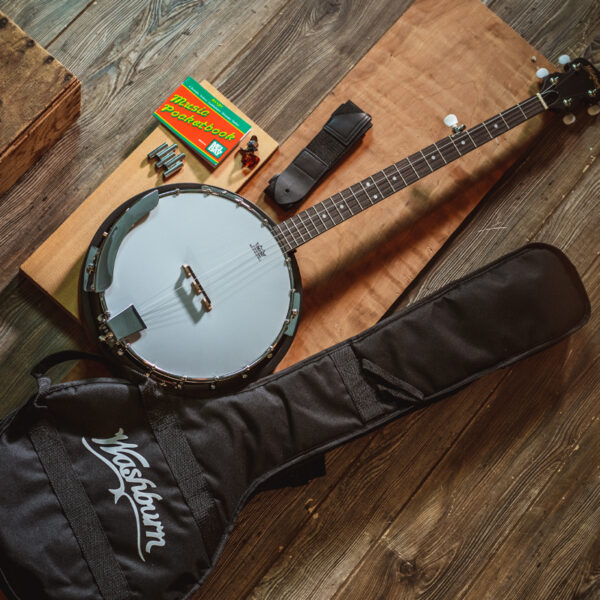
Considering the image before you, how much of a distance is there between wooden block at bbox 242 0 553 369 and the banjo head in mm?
143

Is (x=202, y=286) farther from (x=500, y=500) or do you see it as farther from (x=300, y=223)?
(x=500, y=500)

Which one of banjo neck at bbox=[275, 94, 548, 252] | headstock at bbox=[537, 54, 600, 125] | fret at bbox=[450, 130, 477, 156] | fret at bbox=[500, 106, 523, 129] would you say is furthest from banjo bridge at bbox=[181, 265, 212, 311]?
headstock at bbox=[537, 54, 600, 125]

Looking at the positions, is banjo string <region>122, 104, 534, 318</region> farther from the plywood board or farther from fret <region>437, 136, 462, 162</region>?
the plywood board

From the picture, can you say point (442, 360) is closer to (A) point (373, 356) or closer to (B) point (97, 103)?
(A) point (373, 356)

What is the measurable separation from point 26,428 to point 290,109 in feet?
2.90

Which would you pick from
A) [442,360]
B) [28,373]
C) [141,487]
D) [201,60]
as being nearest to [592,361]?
[442,360]

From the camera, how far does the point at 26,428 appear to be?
3.24 feet

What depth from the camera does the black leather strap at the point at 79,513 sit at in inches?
38.7

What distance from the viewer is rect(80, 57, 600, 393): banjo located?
3.34ft

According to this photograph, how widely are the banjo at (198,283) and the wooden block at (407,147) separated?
0.39 ft

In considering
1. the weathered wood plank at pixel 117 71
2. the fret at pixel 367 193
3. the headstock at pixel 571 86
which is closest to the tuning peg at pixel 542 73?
the headstock at pixel 571 86

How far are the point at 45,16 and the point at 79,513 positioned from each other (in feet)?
3.58

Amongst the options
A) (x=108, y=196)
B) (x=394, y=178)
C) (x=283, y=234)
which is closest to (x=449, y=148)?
(x=394, y=178)

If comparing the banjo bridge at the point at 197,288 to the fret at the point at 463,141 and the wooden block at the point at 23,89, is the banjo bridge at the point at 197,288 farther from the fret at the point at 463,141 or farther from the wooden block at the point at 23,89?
the fret at the point at 463,141
